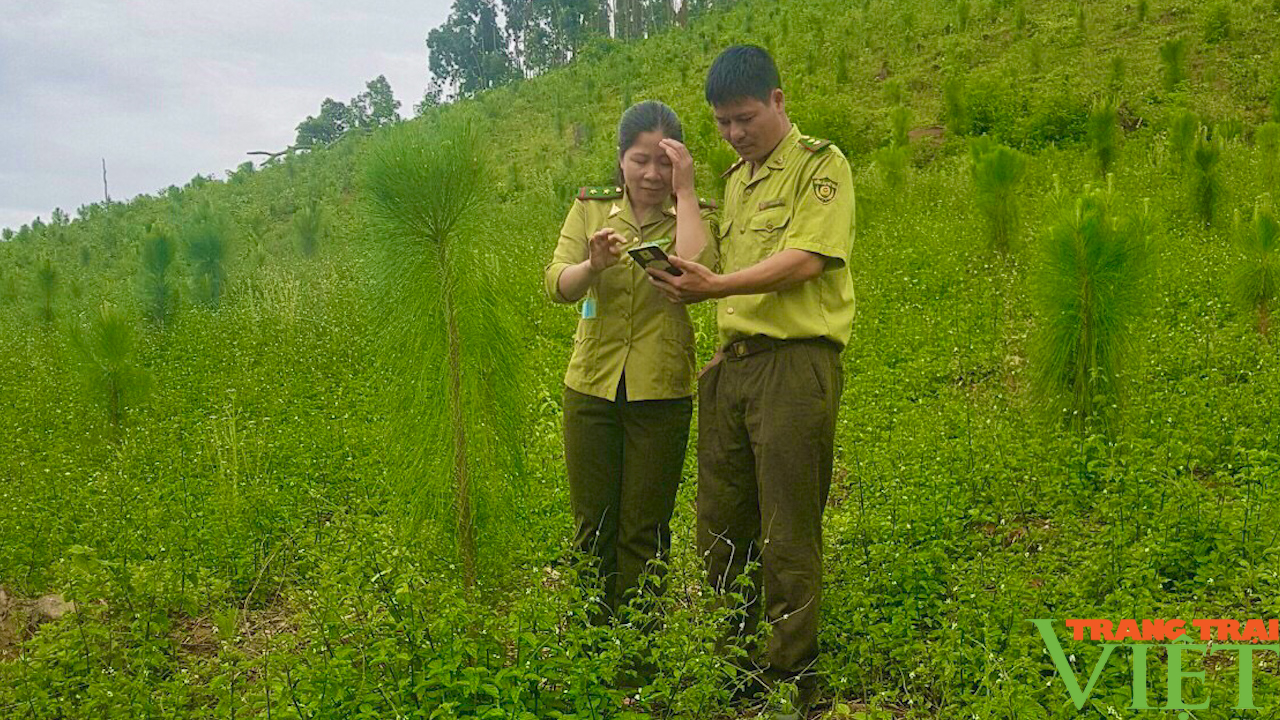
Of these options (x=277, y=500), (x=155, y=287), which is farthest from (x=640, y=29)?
(x=277, y=500)

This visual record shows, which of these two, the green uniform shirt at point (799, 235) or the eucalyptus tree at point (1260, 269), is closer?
the green uniform shirt at point (799, 235)

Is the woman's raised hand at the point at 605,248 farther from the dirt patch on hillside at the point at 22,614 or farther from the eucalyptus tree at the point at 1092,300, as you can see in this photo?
the eucalyptus tree at the point at 1092,300

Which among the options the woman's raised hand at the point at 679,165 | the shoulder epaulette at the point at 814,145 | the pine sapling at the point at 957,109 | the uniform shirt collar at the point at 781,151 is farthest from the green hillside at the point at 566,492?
the pine sapling at the point at 957,109

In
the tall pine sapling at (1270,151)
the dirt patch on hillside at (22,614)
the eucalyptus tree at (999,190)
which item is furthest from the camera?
the tall pine sapling at (1270,151)

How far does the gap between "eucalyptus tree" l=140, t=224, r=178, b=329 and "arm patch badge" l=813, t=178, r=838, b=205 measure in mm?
8061

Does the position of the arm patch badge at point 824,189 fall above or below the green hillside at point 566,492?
above

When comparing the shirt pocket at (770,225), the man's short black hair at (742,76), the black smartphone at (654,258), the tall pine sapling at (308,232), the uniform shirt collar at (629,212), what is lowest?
the black smartphone at (654,258)

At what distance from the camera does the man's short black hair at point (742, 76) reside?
2570 millimetres

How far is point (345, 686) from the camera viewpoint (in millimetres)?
2633

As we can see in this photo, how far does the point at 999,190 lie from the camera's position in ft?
25.6

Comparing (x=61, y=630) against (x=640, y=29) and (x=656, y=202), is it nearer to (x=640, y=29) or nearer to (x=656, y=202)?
(x=656, y=202)

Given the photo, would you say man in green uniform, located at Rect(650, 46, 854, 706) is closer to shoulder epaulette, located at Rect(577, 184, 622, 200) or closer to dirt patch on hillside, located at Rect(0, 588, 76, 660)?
shoulder epaulette, located at Rect(577, 184, 622, 200)

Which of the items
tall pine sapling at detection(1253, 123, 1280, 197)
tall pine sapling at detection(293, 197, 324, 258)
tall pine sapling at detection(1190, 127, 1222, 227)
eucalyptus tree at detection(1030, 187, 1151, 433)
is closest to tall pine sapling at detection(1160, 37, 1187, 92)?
tall pine sapling at detection(1253, 123, 1280, 197)

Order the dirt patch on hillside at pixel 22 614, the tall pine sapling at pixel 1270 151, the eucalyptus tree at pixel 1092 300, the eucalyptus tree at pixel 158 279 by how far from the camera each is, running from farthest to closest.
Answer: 1. the eucalyptus tree at pixel 158 279
2. the tall pine sapling at pixel 1270 151
3. the eucalyptus tree at pixel 1092 300
4. the dirt patch on hillside at pixel 22 614
